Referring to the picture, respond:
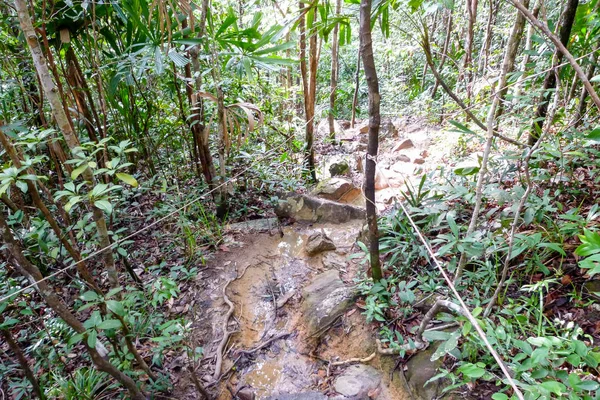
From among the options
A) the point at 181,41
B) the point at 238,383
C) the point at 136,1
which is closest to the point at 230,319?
the point at 238,383

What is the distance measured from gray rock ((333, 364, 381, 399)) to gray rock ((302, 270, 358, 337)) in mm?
355

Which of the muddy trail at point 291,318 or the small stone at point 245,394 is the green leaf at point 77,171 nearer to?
the muddy trail at point 291,318

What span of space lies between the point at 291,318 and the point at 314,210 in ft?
4.97

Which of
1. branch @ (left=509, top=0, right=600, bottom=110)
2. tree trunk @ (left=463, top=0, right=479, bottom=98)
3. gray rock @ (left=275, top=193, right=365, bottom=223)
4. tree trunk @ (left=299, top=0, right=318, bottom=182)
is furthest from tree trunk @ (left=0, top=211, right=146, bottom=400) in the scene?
tree trunk @ (left=463, top=0, right=479, bottom=98)

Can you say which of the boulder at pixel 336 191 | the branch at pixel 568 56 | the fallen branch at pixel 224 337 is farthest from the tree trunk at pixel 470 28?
the fallen branch at pixel 224 337

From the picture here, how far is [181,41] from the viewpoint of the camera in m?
2.75

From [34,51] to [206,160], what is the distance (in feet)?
6.87

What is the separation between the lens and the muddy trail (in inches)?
82.5

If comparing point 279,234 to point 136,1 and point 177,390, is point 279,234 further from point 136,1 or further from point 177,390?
point 136,1

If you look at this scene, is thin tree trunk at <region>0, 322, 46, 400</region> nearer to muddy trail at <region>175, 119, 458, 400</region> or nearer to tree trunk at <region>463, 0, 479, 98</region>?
muddy trail at <region>175, 119, 458, 400</region>

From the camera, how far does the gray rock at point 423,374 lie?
1734 mm

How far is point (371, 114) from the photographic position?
A: 1.79m

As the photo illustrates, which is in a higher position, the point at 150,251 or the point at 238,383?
the point at 150,251

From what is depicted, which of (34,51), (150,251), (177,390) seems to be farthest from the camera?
(150,251)
